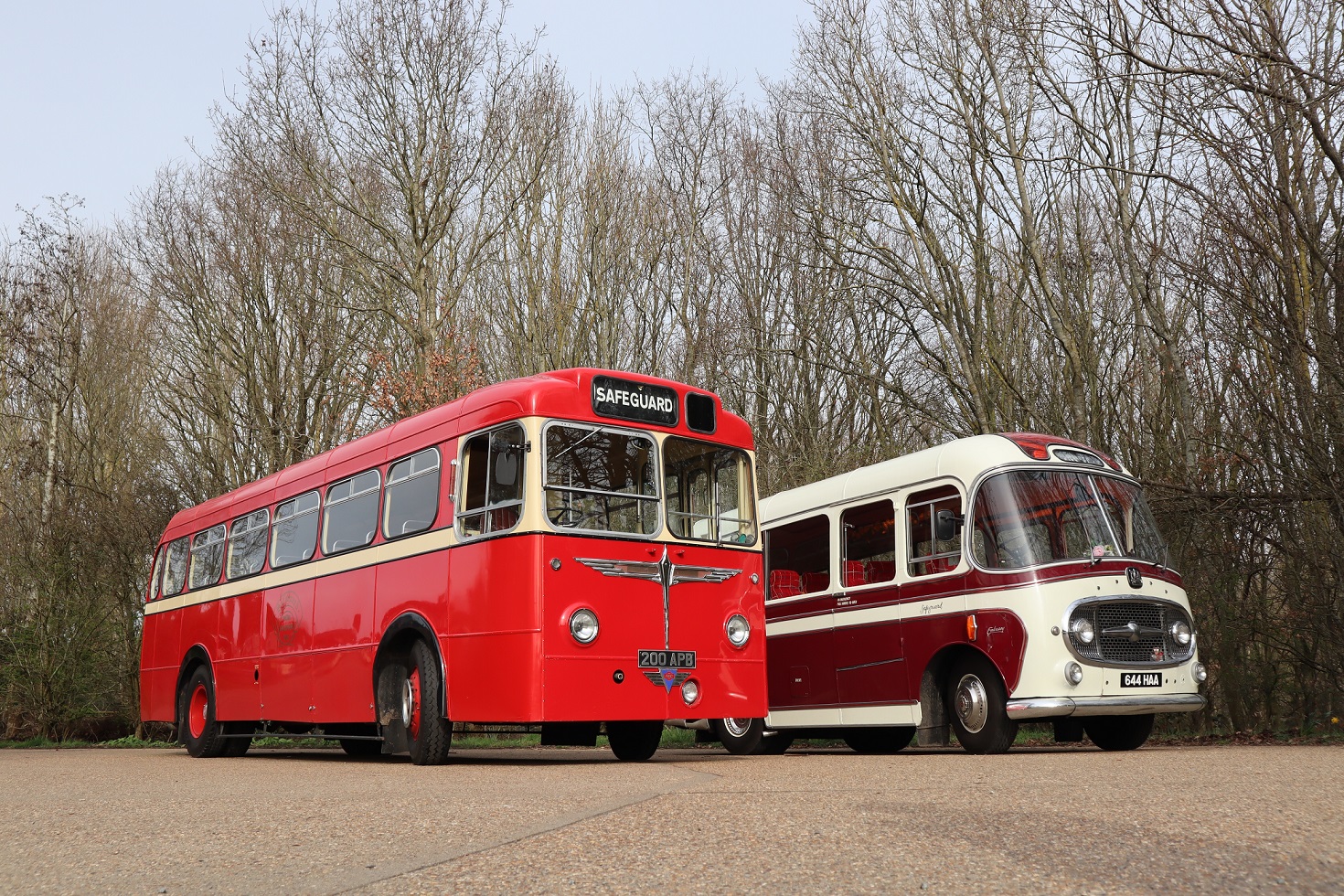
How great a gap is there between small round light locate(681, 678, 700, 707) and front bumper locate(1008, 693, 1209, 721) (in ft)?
8.69

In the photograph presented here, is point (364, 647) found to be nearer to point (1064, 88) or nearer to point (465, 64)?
point (1064, 88)

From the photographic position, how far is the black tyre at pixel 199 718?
16.1m

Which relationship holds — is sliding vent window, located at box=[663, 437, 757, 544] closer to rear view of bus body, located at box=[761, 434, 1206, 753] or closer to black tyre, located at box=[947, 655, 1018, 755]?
rear view of bus body, located at box=[761, 434, 1206, 753]

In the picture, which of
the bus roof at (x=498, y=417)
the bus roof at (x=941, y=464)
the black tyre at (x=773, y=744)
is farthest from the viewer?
the black tyre at (x=773, y=744)

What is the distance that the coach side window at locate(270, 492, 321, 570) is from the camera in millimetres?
14000

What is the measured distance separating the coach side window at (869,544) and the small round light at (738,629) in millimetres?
1927

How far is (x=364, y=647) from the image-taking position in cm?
1246

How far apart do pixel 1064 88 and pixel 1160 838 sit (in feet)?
48.4

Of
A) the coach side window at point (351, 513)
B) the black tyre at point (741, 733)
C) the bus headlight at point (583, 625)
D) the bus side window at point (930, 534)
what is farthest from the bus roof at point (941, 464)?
the coach side window at point (351, 513)

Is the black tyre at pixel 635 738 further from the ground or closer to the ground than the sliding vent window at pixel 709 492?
closer to the ground

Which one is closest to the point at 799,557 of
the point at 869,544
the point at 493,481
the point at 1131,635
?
the point at 869,544

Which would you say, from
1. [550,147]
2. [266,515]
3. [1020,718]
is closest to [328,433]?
[550,147]

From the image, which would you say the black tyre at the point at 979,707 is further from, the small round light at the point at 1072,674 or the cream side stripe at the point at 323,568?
the cream side stripe at the point at 323,568

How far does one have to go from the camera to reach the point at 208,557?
16703mm
